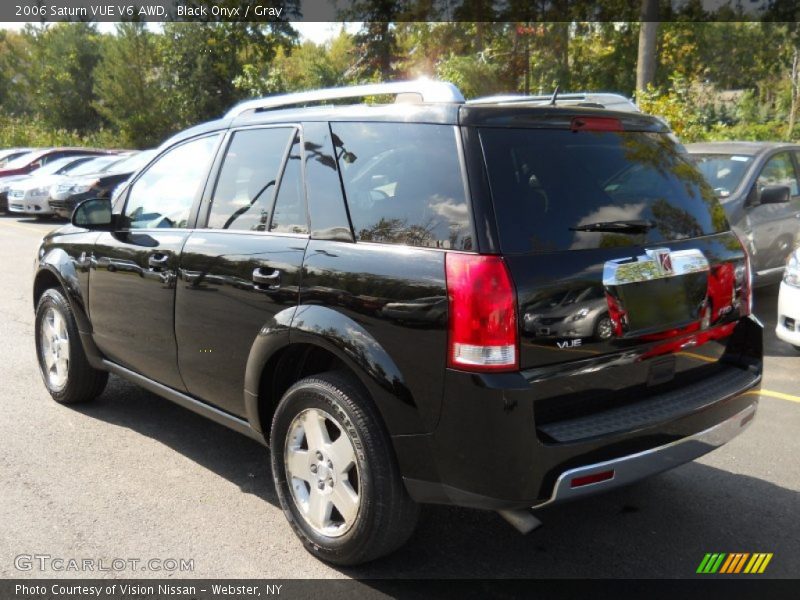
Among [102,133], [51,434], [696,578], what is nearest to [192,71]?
[102,133]

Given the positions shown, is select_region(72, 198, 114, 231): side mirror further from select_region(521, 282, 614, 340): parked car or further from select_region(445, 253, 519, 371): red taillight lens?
select_region(521, 282, 614, 340): parked car

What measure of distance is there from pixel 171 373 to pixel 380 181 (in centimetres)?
175

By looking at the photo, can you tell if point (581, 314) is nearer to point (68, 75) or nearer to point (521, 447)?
point (521, 447)

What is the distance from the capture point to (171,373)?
166 inches

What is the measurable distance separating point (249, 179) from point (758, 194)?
577cm

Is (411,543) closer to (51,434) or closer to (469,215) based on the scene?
(469,215)

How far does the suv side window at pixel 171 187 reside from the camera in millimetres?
4227

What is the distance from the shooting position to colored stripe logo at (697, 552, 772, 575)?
326 centimetres

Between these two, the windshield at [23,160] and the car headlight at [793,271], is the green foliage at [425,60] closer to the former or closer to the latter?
the windshield at [23,160]

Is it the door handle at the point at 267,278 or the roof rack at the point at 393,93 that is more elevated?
the roof rack at the point at 393,93

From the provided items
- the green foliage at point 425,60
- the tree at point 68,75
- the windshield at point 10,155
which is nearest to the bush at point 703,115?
the green foliage at point 425,60

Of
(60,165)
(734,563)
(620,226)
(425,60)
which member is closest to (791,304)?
(734,563)

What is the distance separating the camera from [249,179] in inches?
153

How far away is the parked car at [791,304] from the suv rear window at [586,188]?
2814 mm
